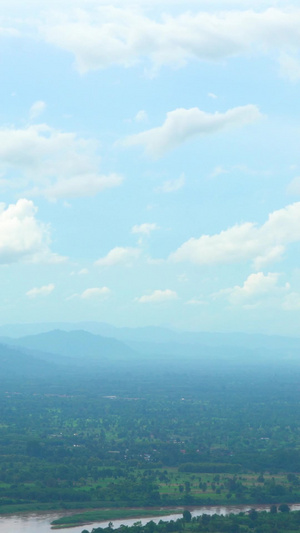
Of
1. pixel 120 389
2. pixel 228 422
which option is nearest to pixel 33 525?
pixel 228 422

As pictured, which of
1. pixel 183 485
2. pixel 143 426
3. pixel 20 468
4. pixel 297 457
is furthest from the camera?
pixel 143 426

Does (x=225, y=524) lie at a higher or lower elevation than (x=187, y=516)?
lower

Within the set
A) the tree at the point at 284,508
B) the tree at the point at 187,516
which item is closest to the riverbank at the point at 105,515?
the tree at the point at 187,516

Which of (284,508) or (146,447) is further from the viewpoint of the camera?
(146,447)

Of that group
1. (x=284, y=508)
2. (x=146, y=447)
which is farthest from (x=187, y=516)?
(x=146, y=447)

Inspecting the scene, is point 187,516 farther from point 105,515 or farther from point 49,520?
point 49,520

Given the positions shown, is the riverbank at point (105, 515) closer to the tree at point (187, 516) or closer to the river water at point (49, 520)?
the river water at point (49, 520)

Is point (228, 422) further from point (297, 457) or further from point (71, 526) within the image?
point (71, 526)
